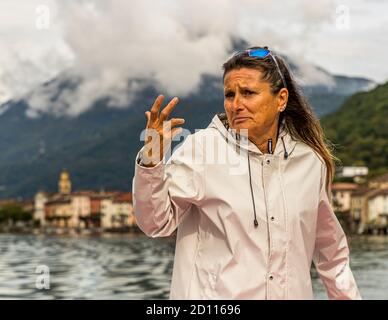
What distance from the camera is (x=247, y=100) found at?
3.03 meters

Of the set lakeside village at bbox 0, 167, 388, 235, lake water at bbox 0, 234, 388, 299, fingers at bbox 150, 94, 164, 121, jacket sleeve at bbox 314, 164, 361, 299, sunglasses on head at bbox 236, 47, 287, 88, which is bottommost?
lake water at bbox 0, 234, 388, 299

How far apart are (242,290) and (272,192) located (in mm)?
323

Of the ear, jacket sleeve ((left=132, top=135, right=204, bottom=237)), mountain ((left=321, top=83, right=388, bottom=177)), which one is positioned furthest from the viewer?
mountain ((left=321, top=83, right=388, bottom=177))

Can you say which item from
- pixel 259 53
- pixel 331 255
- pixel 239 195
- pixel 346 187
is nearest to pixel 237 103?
pixel 259 53

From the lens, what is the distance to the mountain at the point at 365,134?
139 meters

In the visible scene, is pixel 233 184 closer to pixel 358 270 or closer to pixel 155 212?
pixel 155 212

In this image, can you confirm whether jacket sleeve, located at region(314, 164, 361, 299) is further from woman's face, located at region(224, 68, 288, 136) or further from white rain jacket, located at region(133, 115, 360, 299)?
woman's face, located at region(224, 68, 288, 136)

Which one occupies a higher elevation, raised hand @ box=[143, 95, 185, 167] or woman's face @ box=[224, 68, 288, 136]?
woman's face @ box=[224, 68, 288, 136]

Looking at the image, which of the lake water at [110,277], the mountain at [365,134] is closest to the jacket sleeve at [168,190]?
the lake water at [110,277]

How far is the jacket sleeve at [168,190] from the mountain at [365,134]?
13239 centimetres

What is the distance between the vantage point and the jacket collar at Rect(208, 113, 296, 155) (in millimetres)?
3006

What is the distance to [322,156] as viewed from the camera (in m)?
3.23

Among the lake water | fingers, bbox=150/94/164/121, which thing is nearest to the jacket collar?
fingers, bbox=150/94/164/121
